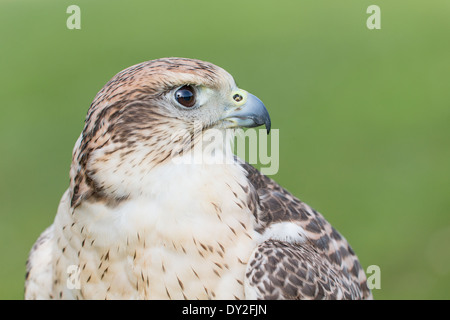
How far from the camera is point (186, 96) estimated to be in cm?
299

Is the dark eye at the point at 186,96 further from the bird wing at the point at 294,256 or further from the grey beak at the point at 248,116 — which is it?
the bird wing at the point at 294,256

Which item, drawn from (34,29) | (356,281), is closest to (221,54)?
(34,29)

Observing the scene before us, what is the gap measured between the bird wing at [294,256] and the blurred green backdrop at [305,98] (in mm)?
3217

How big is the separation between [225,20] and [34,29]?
145 inches

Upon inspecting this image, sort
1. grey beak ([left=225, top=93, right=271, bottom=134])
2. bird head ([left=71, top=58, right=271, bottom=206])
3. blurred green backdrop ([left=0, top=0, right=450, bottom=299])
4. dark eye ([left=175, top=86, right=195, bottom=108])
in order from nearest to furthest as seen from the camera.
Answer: bird head ([left=71, top=58, right=271, bottom=206])
dark eye ([left=175, top=86, right=195, bottom=108])
grey beak ([left=225, top=93, right=271, bottom=134])
blurred green backdrop ([left=0, top=0, right=450, bottom=299])

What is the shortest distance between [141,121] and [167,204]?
1.31 feet

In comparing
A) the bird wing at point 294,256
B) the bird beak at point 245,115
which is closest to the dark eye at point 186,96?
the bird beak at point 245,115

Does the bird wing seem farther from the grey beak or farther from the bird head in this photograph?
the bird head

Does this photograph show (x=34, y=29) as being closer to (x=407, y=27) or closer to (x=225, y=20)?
(x=225, y=20)

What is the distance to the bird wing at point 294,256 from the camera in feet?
9.77

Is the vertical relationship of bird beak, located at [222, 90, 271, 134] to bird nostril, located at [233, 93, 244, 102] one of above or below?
below

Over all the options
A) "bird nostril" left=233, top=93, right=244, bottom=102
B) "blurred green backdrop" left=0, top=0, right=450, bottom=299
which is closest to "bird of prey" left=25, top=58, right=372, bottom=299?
"bird nostril" left=233, top=93, right=244, bottom=102

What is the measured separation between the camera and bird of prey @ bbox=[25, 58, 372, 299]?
2.89 m
